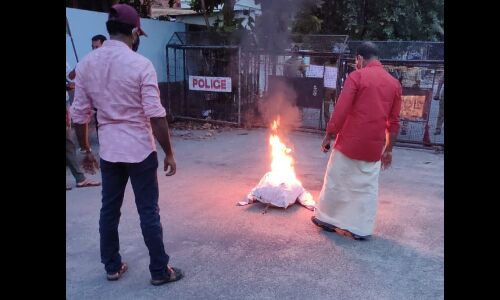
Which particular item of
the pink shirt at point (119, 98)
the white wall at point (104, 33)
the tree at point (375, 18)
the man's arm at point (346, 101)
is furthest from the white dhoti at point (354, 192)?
the tree at point (375, 18)

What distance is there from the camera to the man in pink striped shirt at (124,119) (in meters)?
3.07

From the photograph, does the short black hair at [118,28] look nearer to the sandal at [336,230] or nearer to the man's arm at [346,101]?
the man's arm at [346,101]

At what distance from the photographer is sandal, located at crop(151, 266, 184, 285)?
3453 millimetres

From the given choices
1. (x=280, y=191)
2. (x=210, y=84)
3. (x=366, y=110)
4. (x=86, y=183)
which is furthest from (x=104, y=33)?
(x=366, y=110)

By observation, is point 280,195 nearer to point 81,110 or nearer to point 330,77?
point 81,110

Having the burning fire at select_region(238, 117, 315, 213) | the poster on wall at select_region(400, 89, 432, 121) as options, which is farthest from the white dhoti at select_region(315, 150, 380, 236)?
the poster on wall at select_region(400, 89, 432, 121)

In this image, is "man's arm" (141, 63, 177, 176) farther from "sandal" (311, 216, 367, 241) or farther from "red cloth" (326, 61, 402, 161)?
"sandal" (311, 216, 367, 241)

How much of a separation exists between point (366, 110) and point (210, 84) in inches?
277

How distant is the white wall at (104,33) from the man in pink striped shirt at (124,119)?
234 inches

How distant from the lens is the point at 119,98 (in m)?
3.11
